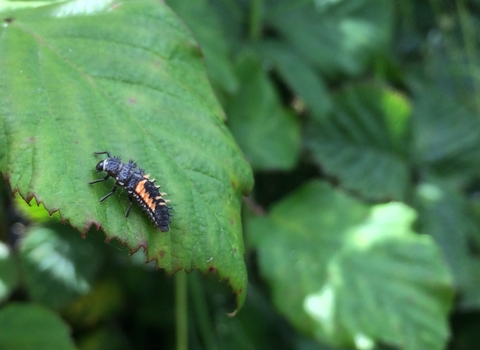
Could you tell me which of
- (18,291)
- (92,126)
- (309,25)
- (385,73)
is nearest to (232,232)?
(92,126)

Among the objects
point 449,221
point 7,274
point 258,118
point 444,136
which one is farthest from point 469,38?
point 7,274

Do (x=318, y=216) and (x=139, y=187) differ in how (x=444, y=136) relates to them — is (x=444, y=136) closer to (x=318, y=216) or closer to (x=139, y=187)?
(x=318, y=216)

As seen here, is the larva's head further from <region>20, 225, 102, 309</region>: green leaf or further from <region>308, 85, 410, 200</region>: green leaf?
<region>308, 85, 410, 200</region>: green leaf

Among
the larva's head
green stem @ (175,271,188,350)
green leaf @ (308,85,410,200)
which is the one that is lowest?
green stem @ (175,271,188,350)

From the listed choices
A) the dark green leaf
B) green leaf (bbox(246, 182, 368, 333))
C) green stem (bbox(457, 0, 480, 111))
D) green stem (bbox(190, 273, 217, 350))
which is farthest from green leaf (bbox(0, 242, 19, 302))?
green stem (bbox(457, 0, 480, 111))

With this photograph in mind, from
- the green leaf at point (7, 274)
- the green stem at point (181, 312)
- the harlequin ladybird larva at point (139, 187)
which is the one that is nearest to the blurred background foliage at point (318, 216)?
the green leaf at point (7, 274)

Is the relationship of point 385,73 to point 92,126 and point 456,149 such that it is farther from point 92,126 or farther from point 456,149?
point 92,126
